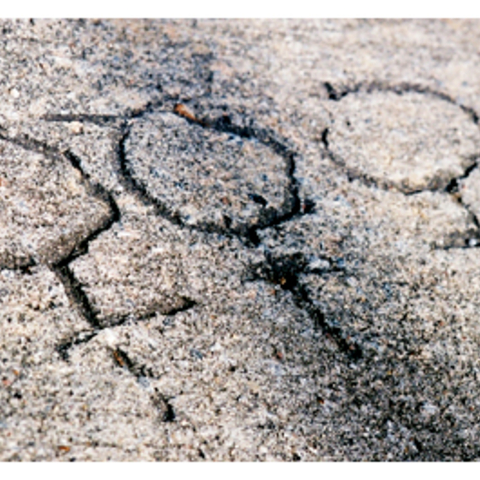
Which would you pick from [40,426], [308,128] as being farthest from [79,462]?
[308,128]

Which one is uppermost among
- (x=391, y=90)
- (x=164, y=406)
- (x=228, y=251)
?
(x=391, y=90)

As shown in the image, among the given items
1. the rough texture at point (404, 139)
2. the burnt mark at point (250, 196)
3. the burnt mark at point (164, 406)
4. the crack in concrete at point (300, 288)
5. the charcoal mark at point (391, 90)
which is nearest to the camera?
the burnt mark at point (164, 406)

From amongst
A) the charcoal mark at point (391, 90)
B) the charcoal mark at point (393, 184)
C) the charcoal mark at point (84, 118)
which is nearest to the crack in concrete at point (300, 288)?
the charcoal mark at point (393, 184)

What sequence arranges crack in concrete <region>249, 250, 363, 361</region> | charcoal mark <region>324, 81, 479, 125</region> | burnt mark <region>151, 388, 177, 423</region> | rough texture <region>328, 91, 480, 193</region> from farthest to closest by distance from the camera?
1. charcoal mark <region>324, 81, 479, 125</region>
2. rough texture <region>328, 91, 480, 193</region>
3. crack in concrete <region>249, 250, 363, 361</region>
4. burnt mark <region>151, 388, 177, 423</region>

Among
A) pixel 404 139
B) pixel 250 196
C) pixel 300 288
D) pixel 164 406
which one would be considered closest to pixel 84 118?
pixel 250 196

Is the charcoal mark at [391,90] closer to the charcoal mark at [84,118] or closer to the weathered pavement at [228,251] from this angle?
the weathered pavement at [228,251]

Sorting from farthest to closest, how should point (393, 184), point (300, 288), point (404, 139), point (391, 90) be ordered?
point (391, 90) → point (404, 139) → point (393, 184) → point (300, 288)

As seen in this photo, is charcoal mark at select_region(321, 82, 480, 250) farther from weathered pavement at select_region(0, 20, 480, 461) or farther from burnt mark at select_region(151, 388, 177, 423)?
burnt mark at select_region(151, 388, 177, 423)

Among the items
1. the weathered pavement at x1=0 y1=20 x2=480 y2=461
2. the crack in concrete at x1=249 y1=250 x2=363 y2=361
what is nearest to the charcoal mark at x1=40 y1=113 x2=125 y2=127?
the weathered pavement at x1=0 y1=20 x2=480 y2=461

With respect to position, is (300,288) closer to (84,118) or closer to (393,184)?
(393,184)
